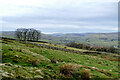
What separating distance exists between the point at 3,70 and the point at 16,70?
1137mm

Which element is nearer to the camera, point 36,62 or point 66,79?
point 66,79

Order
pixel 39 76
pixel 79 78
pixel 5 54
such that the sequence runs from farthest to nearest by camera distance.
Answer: pixel 5 54, pixel 79 78, pixel 39 76

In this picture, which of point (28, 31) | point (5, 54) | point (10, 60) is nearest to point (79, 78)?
point (10, 60)

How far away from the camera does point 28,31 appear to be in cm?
10012

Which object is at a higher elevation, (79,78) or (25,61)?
(25,61)

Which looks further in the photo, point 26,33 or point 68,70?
point 26,33

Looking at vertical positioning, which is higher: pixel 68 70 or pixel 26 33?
pixel 26 33

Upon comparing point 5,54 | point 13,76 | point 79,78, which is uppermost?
point 5,54

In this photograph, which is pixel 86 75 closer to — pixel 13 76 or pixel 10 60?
pixel 13 76

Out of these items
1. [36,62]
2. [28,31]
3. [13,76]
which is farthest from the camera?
[28,31]

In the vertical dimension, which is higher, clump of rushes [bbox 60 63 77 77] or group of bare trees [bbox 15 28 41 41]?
group of bare trees [bbox 15 28 41 41]

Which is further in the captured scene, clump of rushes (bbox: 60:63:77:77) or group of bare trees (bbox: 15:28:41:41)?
group of bare trees (bbox: 15:28:41:41)

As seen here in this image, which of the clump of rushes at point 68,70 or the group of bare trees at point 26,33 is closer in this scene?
the clump of rushes at point 68,70

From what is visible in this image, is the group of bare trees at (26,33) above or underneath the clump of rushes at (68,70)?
above
